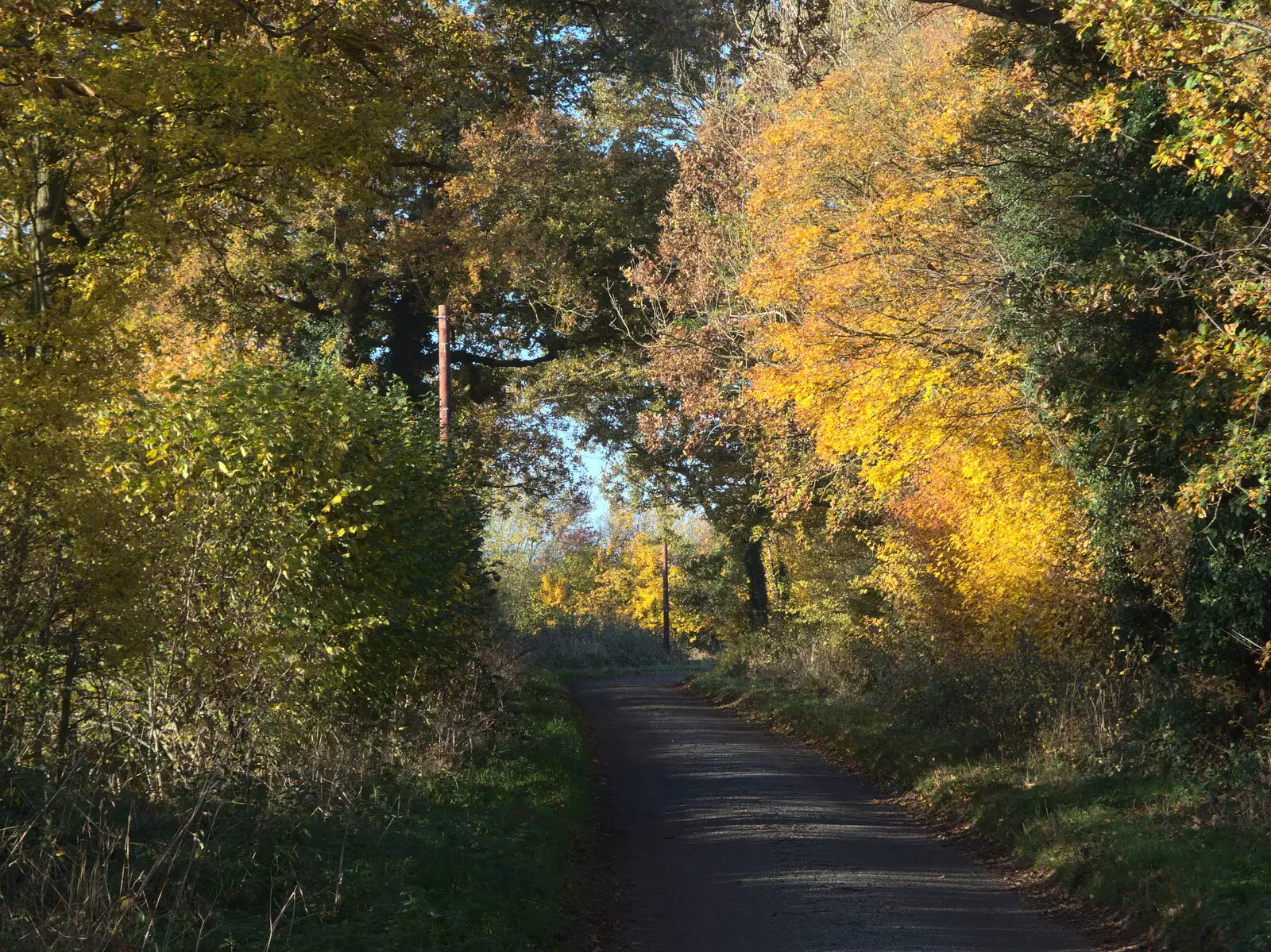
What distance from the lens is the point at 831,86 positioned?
2161 centimetres

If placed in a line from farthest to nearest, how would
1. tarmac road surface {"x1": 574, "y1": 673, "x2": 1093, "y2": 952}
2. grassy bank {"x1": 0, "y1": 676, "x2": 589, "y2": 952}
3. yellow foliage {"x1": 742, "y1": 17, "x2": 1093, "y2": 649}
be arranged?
1. yellow foliage {"x1": 742, "y1": 17, "x2": 1093, "y2": 649}
2. tarmac road surface {"x1": 574, "y1": 673, "x2": 1093, "y2": 952}
3. grassy bank {"x1": 0, "y1": 676, "x2": 589, "y2": 952}

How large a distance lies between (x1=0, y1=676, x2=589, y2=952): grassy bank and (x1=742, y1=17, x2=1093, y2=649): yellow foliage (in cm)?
792

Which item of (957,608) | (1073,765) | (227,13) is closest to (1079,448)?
(1073,765)

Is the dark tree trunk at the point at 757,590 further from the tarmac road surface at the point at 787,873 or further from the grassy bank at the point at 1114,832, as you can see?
the grassy bank at the point at 1114,832

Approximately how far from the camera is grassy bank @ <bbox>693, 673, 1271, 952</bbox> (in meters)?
8.38

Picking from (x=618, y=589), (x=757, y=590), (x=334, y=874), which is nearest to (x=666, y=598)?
(x=618, y=589)

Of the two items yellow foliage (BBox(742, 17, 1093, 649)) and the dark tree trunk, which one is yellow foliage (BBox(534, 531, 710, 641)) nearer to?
the dark tree trunk

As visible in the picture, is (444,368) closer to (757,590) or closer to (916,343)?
(916,343)

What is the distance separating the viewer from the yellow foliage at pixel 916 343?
1647 cm

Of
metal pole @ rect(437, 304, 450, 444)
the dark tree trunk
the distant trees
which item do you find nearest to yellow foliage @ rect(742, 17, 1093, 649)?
the distant trees

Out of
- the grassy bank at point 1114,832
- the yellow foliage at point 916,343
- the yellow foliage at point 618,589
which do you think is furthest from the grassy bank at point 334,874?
the yellow foliage at point 618,589

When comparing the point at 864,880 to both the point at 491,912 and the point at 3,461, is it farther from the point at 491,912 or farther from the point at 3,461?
the point at 3,461

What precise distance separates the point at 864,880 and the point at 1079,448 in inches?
236

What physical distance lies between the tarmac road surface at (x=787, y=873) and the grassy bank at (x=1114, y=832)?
0.59m
